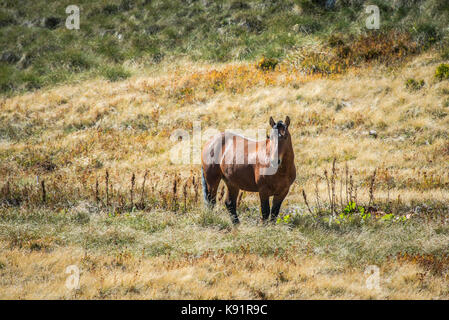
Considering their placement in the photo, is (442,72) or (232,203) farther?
(442,72)

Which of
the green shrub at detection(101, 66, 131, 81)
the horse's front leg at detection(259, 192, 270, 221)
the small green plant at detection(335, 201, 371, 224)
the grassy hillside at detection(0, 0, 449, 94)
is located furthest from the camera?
the green shrub at detection(101, 66, 131, 81)

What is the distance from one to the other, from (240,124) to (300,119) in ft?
7.51

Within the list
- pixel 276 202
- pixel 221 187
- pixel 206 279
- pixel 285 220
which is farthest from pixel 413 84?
pixel 206 279

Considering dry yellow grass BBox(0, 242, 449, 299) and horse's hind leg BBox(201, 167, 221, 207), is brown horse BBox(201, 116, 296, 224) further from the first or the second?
dry yellow grass BBox(0, 242, 449, 299)

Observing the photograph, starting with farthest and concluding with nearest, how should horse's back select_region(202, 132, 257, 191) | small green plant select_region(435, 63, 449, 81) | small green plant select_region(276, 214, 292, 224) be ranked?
1. small green plant select_region(435, 63, 449, 81)
2. small green plant select_region(276, 214, 292, 224)
3. horse's back select_region(202, 132, 257, 191)

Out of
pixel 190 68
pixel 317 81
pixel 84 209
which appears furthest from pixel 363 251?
pixel 190 68

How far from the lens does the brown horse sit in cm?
654

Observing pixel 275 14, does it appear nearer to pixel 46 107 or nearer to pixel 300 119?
pixel 300 119

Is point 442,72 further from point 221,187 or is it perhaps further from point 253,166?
point 253,166

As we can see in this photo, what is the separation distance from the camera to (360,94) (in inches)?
636

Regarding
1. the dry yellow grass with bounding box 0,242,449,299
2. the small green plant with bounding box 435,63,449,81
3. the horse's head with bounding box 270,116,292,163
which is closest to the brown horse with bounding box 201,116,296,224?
the horse's head with bounding box 270,116,292,163

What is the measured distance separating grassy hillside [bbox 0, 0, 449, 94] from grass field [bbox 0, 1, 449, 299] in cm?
15

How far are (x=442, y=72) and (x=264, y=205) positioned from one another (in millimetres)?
12313

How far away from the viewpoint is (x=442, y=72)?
15.7 m
